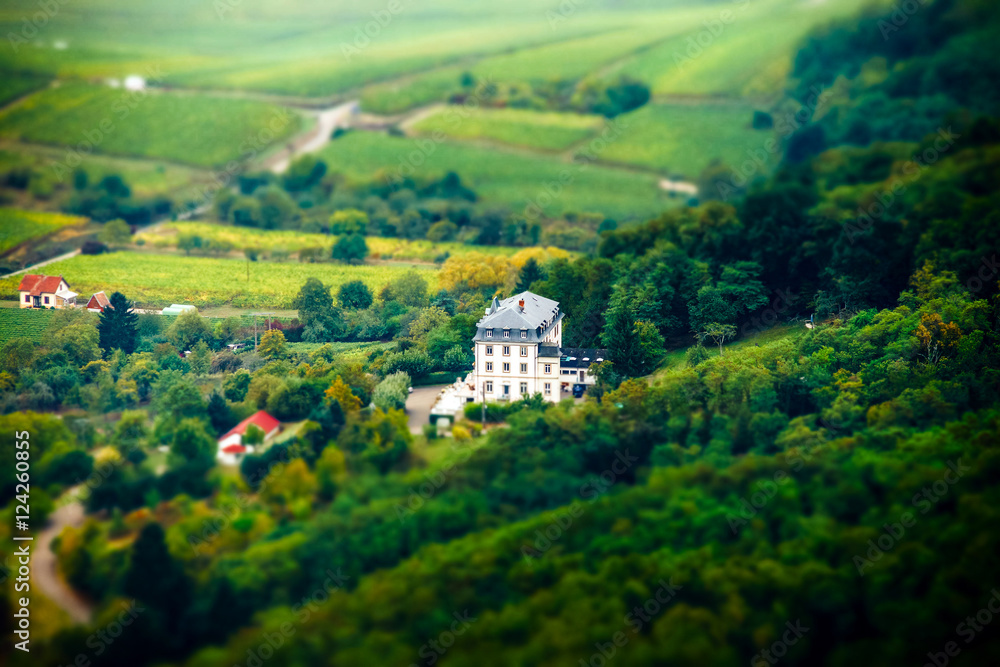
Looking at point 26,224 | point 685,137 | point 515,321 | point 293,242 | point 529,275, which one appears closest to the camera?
point 515,321

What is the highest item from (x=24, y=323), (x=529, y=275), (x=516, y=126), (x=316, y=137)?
(x=516, y=126)

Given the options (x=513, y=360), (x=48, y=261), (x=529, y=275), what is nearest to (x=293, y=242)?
(x=48, y=261)

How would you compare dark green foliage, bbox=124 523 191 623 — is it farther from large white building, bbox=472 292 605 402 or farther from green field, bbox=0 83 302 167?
green field, bbox=0 83 302 167

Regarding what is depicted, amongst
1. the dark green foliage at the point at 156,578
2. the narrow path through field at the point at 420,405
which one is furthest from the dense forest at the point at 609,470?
A: the narrow path through field at the point at 420,405

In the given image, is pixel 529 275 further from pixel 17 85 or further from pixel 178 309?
pixel 17 85

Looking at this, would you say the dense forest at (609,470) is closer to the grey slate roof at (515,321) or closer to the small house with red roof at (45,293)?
the grey slate roof at (515,321)

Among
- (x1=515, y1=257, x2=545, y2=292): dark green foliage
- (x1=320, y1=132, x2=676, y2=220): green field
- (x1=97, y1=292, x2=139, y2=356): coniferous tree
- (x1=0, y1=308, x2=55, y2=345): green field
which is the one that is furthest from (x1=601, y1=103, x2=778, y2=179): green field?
(x1=0, y1=308, x2=55, y2=345): green field
